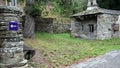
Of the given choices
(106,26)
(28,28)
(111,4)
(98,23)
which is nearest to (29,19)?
(28,28)

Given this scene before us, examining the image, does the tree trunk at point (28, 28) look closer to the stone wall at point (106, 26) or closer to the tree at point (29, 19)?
the tree at point (29, 19)

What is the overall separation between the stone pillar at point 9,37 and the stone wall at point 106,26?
50.3 feet

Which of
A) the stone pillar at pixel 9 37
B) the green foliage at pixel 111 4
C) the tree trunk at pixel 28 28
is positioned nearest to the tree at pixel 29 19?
the tree trunk at pixel 28 28

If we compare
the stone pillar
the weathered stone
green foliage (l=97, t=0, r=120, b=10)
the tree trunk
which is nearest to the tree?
the tree trunk

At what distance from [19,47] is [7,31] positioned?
673 mm

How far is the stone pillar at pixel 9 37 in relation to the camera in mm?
6469

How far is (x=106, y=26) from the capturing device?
21469 mm

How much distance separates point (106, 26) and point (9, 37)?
16.2 meters

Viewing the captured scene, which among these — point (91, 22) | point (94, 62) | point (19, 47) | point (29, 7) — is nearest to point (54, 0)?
point (29, 7)

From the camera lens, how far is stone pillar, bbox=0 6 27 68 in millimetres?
6469

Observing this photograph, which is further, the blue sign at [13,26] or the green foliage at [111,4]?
the green foliage at [111,4]

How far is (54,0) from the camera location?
19.9m

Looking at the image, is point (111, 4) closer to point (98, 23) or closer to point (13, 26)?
point (98, 23)

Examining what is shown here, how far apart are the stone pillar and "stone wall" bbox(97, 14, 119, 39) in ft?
50.3
